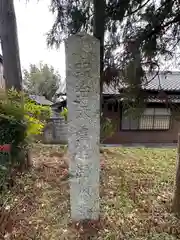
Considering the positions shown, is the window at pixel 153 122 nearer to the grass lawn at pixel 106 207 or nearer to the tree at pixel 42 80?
the grass lawn at pixel 106 207

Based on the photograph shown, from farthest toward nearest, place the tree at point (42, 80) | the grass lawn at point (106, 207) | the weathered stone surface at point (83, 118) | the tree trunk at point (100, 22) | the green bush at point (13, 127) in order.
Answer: the tree at point (42, 80)
the green bush at point (13, 127)
the tree trunk at point (100, 22)
the grass lawn at point (106, 207)
the weathered stone surface at point (83, 118)

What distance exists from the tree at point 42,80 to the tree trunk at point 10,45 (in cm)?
2046

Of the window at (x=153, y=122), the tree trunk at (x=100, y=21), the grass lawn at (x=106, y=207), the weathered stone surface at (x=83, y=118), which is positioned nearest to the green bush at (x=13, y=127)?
the grass lawn at (x=106, y=207)

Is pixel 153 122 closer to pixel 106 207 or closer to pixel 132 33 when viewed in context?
pixel 106 207

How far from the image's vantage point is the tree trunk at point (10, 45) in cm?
354

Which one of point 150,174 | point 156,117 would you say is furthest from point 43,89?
point 150,174

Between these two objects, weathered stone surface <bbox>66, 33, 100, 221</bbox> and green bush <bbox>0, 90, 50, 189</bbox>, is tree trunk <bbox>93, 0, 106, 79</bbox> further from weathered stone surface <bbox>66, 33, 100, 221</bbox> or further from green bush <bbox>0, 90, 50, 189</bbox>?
green bush <bbox>0, 90, 50, 189</bbox>

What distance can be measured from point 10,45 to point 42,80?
21.3m

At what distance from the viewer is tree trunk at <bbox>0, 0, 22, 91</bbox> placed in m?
3.54

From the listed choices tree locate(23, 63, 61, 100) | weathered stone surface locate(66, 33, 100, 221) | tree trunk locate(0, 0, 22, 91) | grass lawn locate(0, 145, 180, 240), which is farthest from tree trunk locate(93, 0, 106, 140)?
tree locate(23, 63, 61, 100)

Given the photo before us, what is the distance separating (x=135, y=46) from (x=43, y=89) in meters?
23.6

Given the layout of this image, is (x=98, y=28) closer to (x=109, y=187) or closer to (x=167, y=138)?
(x=109, y=187)

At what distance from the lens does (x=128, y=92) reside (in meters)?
2.52

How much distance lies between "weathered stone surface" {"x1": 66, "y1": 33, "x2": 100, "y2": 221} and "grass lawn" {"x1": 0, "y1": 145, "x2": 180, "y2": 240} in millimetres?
327
